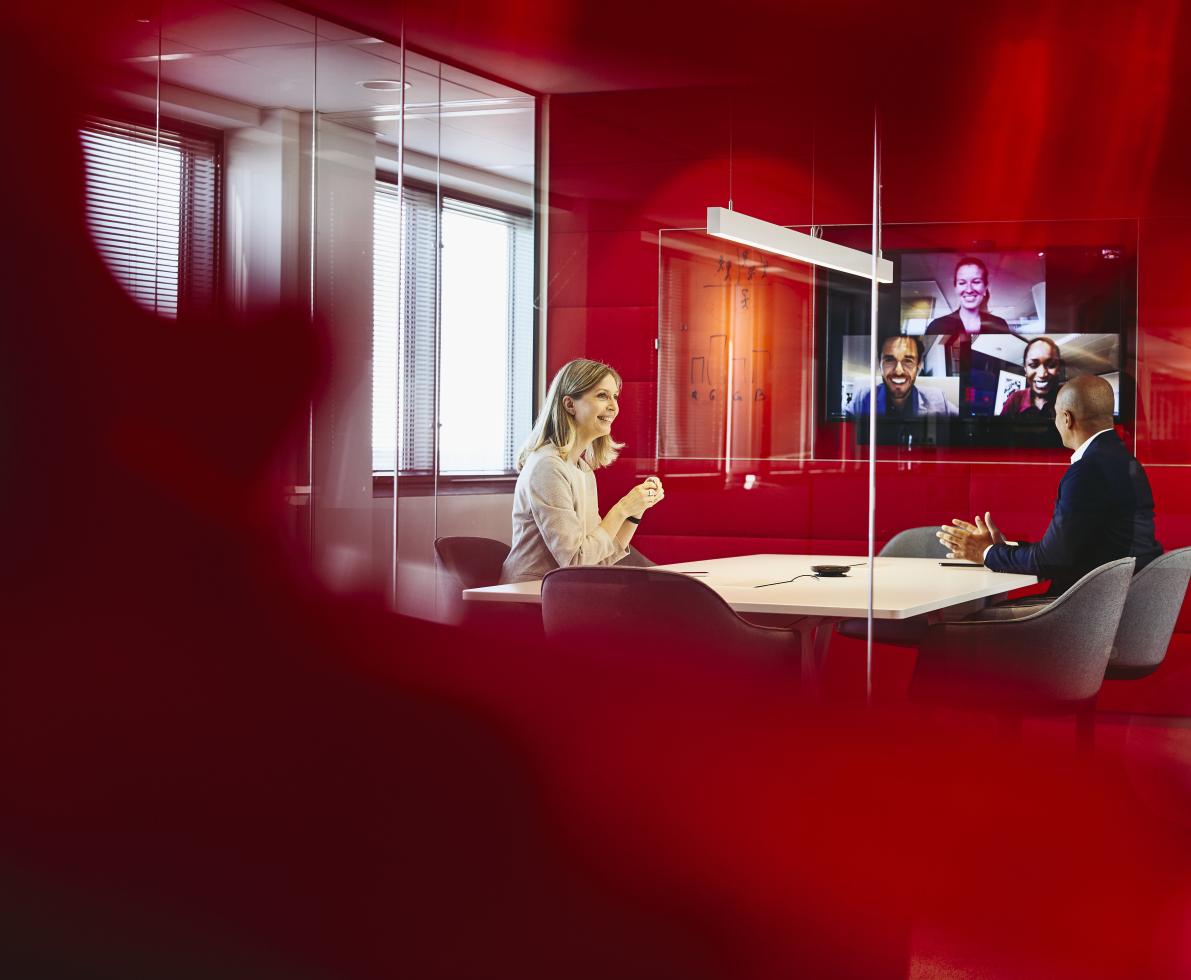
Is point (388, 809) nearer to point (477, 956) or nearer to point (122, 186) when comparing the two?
point (477, 956)

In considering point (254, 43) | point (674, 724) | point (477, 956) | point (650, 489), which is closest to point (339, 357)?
point (254, 43)

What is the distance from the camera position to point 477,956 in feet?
6.61

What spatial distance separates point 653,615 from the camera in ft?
10.3

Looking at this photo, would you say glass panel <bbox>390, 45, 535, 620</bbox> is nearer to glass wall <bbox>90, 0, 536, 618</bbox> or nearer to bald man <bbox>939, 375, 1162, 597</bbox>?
glass wall <bbox>90, 0, 536, 618</bbox>

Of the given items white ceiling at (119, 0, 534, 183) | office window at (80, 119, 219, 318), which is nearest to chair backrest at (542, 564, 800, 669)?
white ceiling at (119, 0, 534, 183)

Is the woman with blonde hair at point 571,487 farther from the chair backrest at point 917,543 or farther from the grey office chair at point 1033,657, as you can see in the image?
the grey office chair at point 1033,657

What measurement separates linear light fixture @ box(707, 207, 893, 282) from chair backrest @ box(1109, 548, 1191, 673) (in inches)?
37.3

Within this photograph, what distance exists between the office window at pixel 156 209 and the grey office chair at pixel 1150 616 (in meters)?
2.81

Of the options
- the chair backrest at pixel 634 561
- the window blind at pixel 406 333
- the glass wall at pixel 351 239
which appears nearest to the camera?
the chair backrest at pixel 634 561

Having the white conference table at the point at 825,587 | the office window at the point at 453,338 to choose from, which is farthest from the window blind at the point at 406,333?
the white conference table at the point at 825,587

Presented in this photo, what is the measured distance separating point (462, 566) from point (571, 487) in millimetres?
411

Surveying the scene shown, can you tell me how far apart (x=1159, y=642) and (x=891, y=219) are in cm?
119

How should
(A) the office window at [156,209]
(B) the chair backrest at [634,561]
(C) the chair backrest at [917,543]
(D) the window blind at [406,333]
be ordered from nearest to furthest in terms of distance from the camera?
(C) the chair backrest at [917,543]
(B) the chair backrest at [634,561]
(D) the window blind at [406,333]
(A) the office window at [156,209]

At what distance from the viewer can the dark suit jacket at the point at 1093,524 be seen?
298 cm
